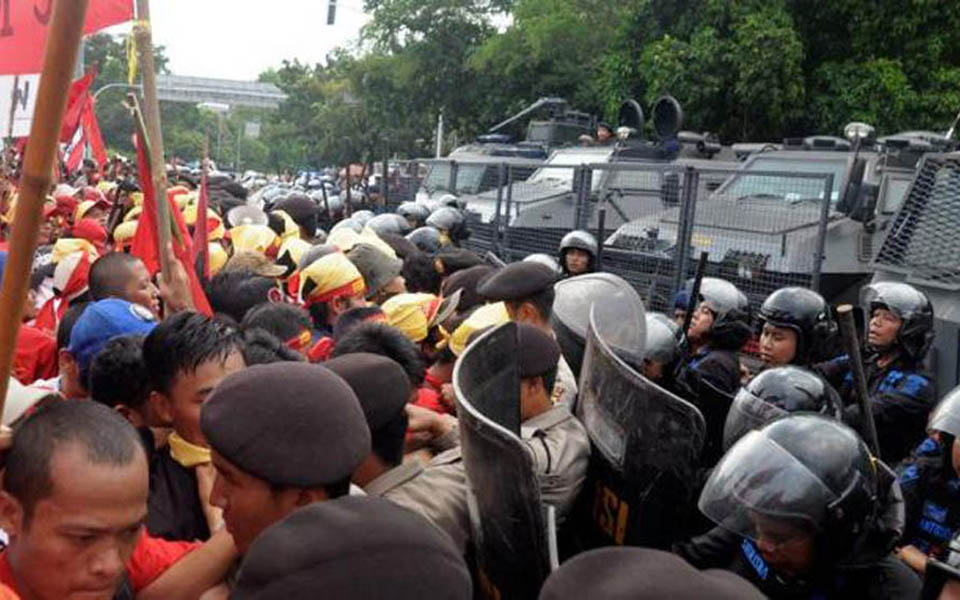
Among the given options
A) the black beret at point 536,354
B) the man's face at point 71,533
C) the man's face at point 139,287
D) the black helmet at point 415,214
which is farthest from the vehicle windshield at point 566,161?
the man's face at point 71,533

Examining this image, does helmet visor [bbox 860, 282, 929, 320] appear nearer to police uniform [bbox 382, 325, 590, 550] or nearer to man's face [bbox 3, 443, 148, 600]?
police uniform [bbox 382, 325, 590, 550]

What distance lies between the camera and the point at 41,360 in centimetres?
395

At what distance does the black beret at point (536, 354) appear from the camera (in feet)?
10.1

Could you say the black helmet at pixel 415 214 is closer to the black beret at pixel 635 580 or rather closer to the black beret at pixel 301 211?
the black beret at pixel 301 211

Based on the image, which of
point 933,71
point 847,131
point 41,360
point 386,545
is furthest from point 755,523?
point 933,71

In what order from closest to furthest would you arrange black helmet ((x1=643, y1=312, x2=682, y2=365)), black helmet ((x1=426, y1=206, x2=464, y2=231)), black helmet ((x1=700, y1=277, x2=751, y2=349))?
black helmet ((x1=643, y1=312, x2=682, y2=365)), black helmet ((x1=700, y1=277, x2=751, y2=349)), black helmet ((x1=426, y1=206, x2=464, y2=231))

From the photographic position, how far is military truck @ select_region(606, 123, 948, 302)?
7.72 m

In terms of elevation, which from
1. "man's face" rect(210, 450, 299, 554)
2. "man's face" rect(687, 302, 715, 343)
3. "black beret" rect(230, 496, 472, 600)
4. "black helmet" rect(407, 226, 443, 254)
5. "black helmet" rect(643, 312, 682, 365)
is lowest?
"black helmet" rect(407, 226, 443, 254)

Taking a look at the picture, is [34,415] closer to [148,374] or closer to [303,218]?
[148,374]

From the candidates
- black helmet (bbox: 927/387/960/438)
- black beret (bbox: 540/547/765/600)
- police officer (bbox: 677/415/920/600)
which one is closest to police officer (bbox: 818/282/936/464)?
black helmet (bbox: 927/387/960/438)

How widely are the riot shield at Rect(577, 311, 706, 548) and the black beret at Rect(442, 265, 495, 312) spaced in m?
2.68

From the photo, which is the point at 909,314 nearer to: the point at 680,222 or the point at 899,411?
the point at 899,411

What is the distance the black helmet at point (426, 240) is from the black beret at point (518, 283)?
437cm

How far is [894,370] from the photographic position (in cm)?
490
